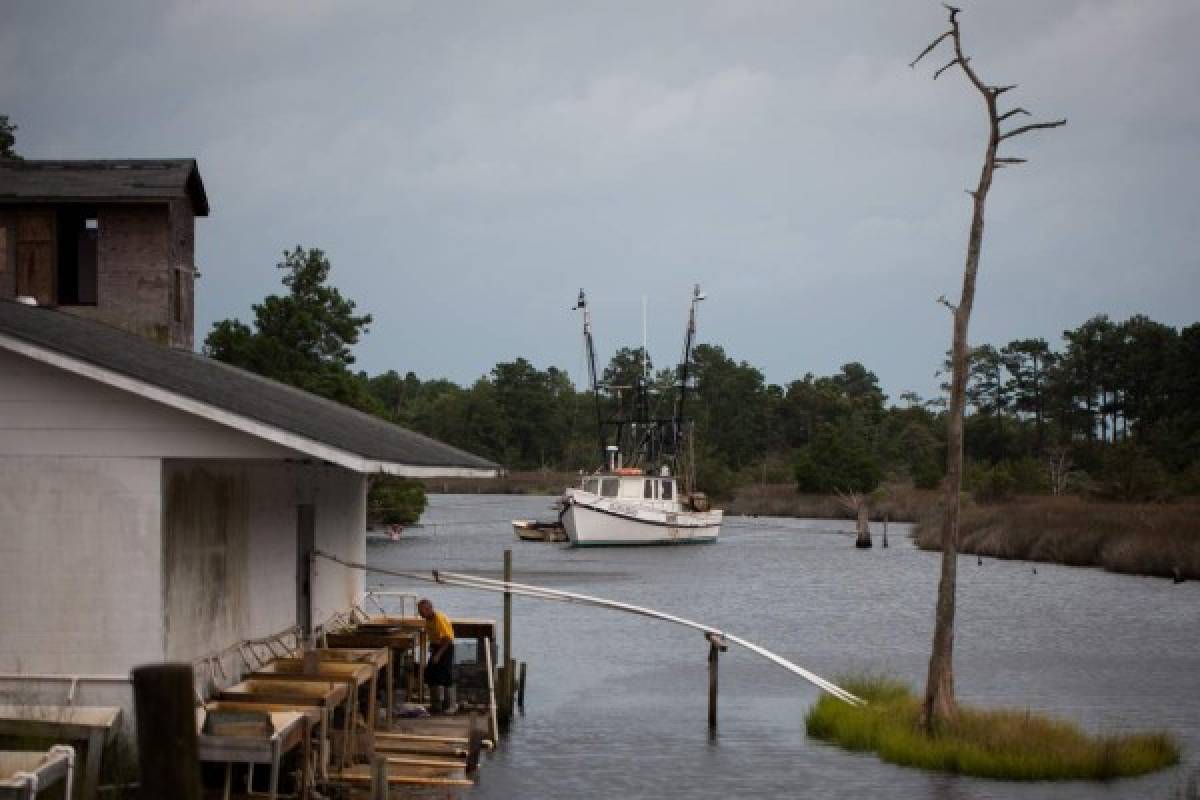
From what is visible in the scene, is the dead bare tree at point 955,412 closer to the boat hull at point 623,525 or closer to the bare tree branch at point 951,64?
the bare tree branch at point 951,64

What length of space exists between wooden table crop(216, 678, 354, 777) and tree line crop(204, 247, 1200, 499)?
2468 inches

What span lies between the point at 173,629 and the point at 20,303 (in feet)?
18.7

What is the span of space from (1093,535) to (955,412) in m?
51.9

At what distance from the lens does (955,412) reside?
2177cm

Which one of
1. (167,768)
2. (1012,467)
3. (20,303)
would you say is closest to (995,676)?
(20,303)

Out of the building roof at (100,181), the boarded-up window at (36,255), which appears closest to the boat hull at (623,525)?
the building roof at (100,181)

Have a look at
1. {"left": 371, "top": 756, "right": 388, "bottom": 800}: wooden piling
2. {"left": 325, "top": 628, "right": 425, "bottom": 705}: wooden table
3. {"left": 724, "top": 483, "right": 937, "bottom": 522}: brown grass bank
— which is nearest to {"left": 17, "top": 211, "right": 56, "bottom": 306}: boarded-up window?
{"left": 325, "top": 628, "right": 425, "bottom": 705}: wooden table

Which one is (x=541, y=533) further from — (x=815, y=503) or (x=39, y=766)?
(x=39, y=766)

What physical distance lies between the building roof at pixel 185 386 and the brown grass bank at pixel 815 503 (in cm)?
9599

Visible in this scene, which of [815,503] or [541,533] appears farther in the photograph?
[815,503]

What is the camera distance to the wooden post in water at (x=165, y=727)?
26.9 ft

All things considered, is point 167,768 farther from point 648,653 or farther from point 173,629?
point 648,653

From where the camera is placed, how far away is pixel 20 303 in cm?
1931

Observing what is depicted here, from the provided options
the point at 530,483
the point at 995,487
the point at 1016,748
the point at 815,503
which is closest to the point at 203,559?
the point at 1016,748
